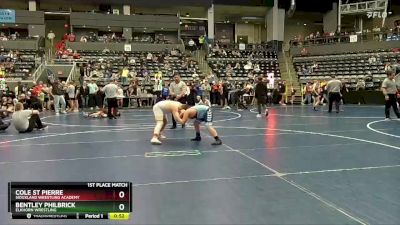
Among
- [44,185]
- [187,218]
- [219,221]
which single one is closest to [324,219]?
[219,221]

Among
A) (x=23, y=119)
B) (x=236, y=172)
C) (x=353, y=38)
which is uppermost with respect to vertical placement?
(x=353, y=38)

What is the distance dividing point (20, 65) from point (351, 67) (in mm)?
23707

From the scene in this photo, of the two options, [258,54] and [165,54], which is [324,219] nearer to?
[165,54]

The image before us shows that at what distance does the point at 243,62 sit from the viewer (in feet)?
117

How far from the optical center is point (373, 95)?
2542cm

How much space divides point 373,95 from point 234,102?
837 centimetres

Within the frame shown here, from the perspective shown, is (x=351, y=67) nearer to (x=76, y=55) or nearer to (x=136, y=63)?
(x=136, y=63)

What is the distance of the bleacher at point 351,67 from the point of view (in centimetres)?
2933

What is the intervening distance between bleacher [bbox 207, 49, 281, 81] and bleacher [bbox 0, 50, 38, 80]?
1329 centimetres

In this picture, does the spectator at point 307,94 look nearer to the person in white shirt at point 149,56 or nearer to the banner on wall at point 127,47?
the person in white shirt at point 149,56
